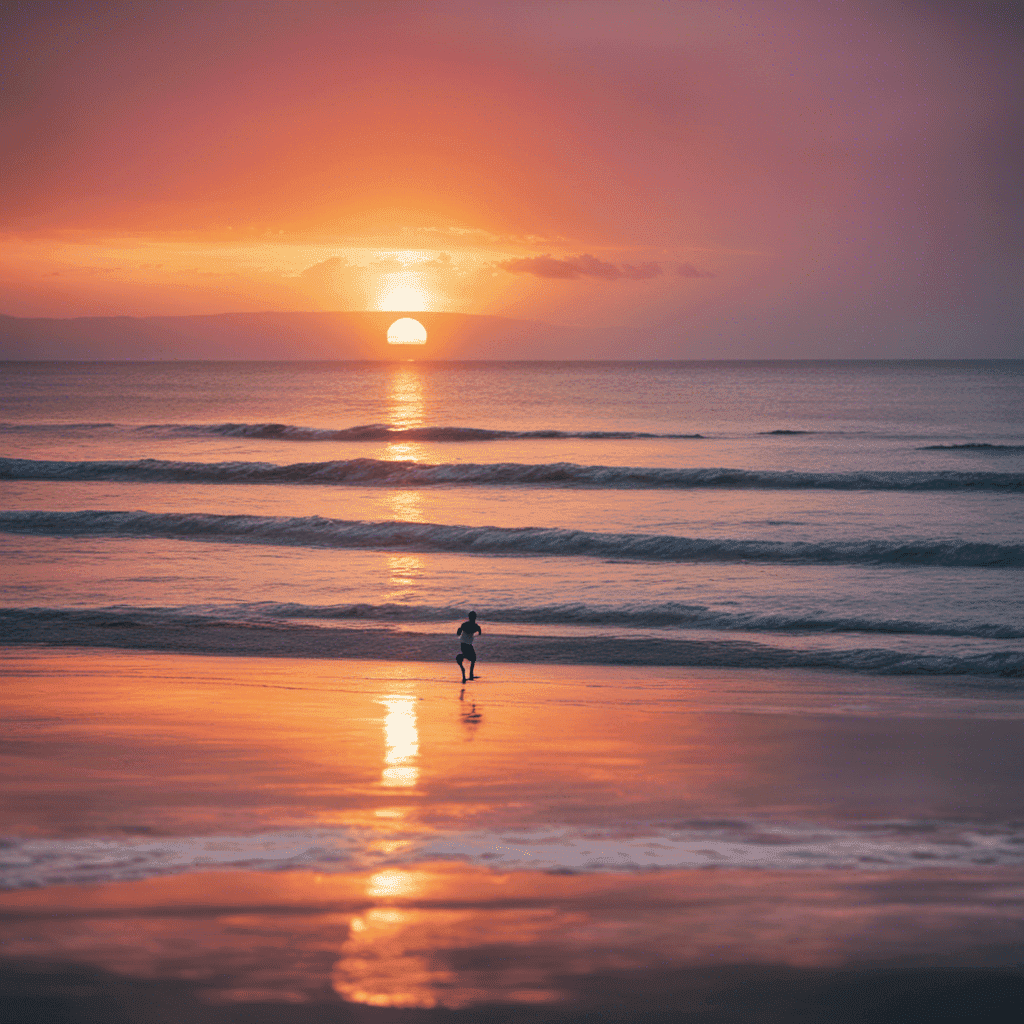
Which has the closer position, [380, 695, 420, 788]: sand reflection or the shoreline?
[380, 695, 420, 788]: sand reflection

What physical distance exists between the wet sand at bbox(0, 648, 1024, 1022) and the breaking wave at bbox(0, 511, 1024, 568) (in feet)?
36.2

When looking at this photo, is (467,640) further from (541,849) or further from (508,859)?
(508,859)

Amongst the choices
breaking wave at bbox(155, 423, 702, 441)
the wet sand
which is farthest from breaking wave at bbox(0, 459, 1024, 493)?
the wet sand

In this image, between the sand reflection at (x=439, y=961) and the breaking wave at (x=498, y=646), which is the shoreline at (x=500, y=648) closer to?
the breaking wave at (x=498, y=646)

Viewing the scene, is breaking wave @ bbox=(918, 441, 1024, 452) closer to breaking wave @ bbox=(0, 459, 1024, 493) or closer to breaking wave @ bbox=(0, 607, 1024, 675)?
breaking wave @ bbox=(0, 459, 1024, 493)

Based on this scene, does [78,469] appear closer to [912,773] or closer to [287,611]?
[287,611]

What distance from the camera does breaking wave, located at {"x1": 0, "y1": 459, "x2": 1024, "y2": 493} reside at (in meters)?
35.3

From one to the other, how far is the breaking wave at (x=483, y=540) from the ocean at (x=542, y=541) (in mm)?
86

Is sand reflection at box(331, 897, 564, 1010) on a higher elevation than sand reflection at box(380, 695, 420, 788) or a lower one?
lower

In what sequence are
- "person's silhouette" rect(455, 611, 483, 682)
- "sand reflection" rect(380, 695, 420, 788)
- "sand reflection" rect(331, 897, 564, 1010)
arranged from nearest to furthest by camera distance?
"sand reflection" rect(331, 897, 564, 1010) < "sand reflection" rect(380, 695, 420, 788) < "person's silhouette" rect(455, 611, 483, 682)

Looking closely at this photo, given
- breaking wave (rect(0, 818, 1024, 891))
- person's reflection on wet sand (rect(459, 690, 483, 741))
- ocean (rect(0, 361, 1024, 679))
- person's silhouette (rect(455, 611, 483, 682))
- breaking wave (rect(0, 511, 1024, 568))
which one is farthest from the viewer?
breaking wave (rect(0, 511, 1024, 568))

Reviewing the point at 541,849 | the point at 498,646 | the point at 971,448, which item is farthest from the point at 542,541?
the point at 971,448

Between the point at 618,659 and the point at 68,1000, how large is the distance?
1003 centimetres

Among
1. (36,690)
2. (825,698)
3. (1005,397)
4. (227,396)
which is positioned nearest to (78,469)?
(36,690)
